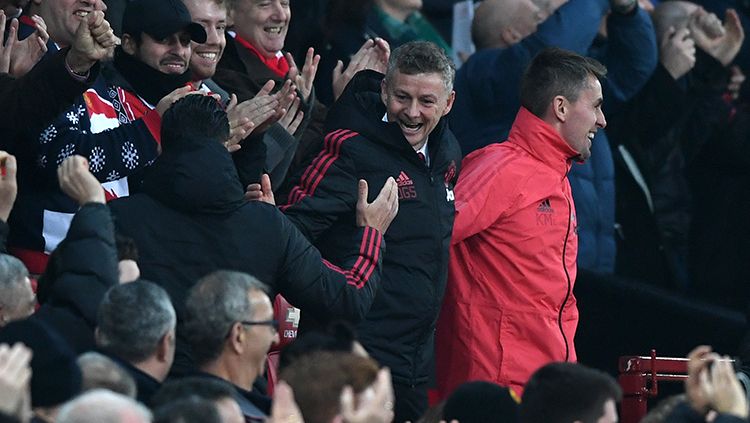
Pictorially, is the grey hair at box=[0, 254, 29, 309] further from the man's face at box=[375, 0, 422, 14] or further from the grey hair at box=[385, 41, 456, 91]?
the man's face at box=[375, 0, 422, 14]

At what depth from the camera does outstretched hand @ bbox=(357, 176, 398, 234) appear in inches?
290

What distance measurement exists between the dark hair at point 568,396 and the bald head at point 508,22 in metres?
4.24

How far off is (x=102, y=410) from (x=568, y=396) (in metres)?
1.85

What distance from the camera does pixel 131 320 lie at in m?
5.93

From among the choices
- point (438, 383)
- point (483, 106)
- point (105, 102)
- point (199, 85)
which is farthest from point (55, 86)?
point (483, 106)

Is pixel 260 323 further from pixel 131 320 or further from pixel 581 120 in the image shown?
pixel 581 120

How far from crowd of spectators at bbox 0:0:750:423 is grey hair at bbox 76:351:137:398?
1 centimetres

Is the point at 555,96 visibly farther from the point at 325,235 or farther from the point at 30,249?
the point at 30,249

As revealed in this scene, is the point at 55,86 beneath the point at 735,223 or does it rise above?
above

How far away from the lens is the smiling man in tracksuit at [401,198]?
7602 millimetres

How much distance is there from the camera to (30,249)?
7.14 m

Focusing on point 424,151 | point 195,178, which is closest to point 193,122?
point 195,178

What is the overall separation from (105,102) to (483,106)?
285 cm

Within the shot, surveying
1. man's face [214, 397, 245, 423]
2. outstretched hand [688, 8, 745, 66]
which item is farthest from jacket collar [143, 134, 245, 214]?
outstretched hand [688, 8, 745, 66]
